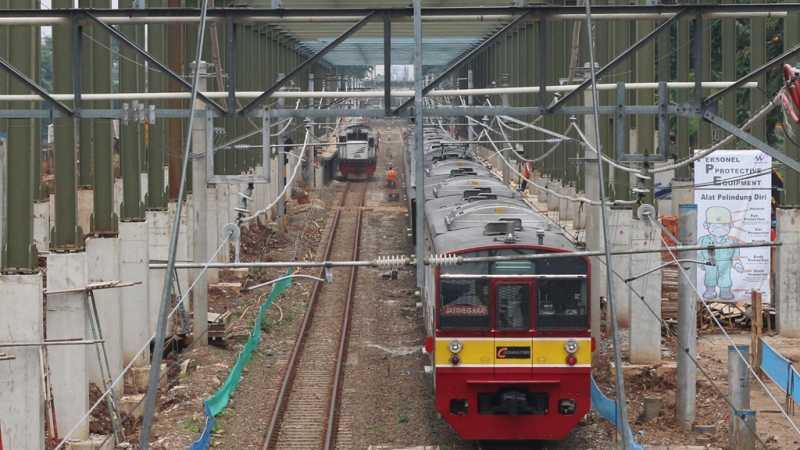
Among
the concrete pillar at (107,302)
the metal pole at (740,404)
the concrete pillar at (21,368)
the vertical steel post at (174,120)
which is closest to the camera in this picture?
the concrete pillar at (21,368)

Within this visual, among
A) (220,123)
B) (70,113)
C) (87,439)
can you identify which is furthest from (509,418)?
(220,123)

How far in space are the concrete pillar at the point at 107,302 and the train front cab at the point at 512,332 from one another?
4727 millimetres

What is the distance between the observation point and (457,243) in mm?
13445

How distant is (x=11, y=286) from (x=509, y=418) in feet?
18.1

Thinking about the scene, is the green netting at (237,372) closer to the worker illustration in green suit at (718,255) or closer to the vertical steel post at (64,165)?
the vertical steel post at (64,165)

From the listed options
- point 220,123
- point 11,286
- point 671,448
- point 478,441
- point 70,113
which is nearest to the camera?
point 70,113

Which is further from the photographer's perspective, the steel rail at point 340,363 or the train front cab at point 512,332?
the steel rail at point 340,363

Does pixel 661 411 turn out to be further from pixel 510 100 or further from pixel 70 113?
pixel 510 100

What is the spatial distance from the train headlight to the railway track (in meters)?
3.25

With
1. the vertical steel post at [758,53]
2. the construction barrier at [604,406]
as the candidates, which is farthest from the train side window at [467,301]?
the vertical steel post at [758,53]

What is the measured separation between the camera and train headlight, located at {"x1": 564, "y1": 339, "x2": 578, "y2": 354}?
43.3ft

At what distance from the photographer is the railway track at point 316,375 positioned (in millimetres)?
15190

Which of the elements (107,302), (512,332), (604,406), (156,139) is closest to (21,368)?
(107,302)

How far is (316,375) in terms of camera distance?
61.5ft
